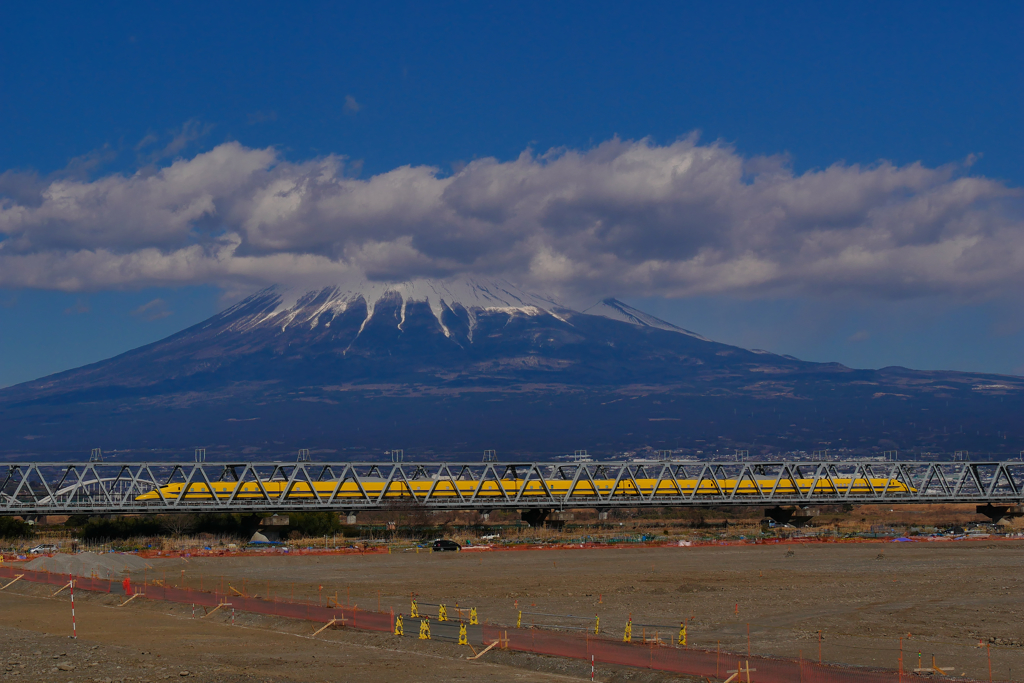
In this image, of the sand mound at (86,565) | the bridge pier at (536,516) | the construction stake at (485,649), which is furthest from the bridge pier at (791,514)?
the construction stake at (485,649)

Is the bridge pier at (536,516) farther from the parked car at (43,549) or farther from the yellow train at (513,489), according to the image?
the parked car at (43,549)

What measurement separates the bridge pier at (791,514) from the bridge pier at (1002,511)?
2040 cm

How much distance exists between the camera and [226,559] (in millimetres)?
74125

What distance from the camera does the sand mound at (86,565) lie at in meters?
61.7

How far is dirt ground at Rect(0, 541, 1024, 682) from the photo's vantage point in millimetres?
33062

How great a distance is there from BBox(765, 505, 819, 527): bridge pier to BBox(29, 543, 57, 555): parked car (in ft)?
226

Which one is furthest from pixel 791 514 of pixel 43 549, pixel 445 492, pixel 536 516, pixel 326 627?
pixel 326 627

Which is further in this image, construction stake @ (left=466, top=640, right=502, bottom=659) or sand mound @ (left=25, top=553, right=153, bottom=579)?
sand mound @ (left=25, top=553, right=153, bottom=579)

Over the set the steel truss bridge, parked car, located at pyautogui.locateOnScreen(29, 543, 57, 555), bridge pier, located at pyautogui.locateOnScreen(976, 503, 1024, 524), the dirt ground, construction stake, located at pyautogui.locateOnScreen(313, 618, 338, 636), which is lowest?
bridge pier, located at pyautogui.locateOnScreen(976, 503, 1024, 524)

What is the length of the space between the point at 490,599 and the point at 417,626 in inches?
438

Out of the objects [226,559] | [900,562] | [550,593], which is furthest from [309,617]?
[900,562]

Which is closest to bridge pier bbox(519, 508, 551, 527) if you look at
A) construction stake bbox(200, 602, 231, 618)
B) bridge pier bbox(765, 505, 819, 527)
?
bridge pier bbox(765, 505, 819, 527)

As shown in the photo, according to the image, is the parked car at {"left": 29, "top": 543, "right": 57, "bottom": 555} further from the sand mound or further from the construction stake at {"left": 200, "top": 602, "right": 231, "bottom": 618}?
the construction stake at {"left": 200, "top": 602, "right": 231, "bottom": 618}

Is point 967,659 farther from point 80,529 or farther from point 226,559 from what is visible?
point 80,529
